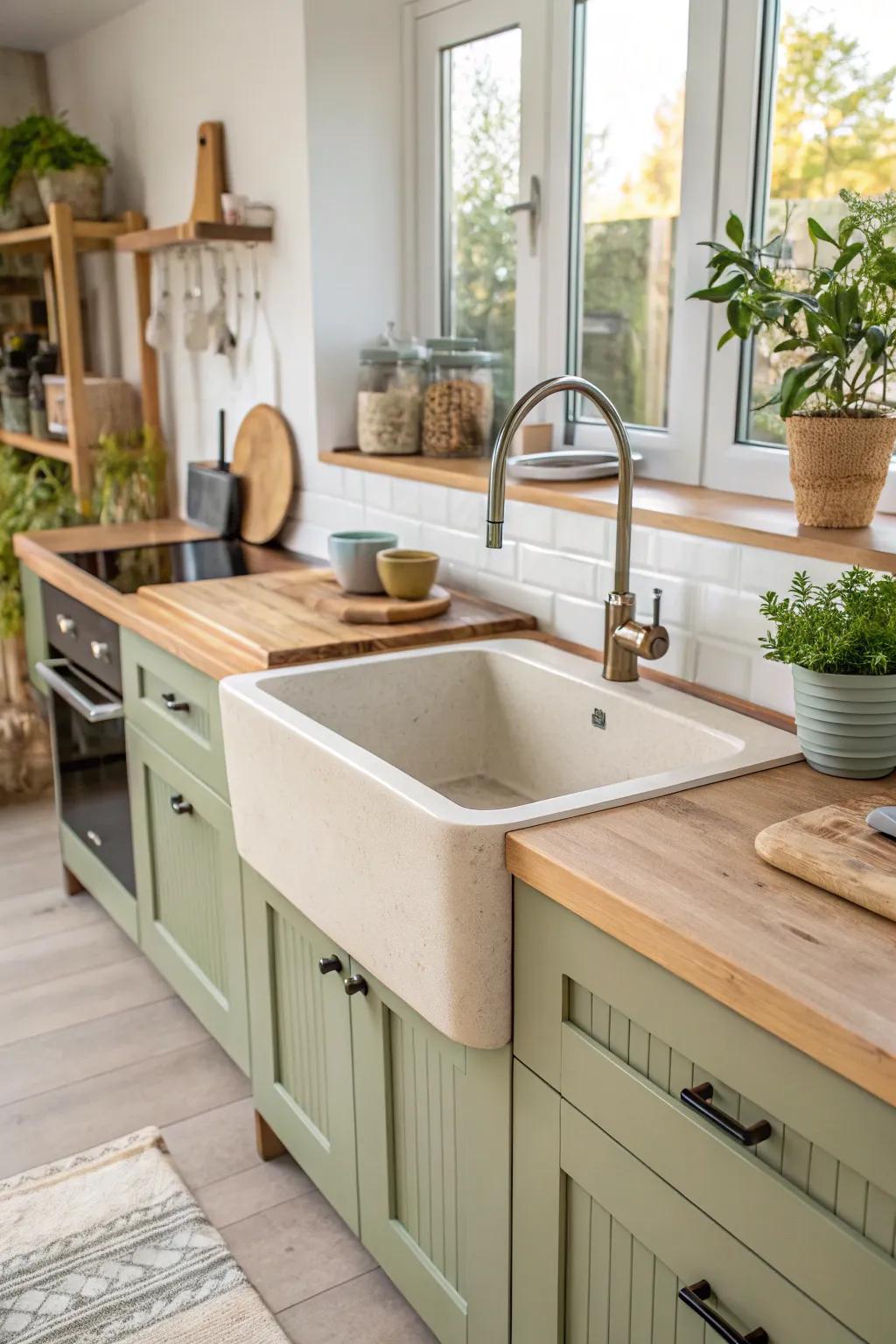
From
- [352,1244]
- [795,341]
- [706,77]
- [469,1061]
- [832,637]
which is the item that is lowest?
[352,1244]

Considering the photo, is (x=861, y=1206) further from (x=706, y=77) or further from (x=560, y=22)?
(x=560, y=22)

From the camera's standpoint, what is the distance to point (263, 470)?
2.98 m

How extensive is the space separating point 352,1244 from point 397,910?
0.89 m

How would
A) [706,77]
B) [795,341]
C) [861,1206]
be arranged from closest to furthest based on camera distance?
[861,1206], [795,341], [706,77]

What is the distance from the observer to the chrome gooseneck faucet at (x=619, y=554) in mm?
1605

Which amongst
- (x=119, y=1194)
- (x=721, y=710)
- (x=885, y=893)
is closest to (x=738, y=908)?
(x=885, y=893)

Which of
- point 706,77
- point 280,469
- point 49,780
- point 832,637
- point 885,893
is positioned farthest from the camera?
point 49,780

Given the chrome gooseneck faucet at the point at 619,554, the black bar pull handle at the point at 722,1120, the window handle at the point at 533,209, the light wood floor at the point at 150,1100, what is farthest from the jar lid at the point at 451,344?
the black bar pull handle at the point at 722,1120

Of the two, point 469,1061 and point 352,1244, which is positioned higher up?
point 469,1061

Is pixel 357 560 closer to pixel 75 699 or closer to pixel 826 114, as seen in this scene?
pixel 75 699

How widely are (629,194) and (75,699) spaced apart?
1516 mm

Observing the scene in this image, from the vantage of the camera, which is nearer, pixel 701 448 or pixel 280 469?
pixel 701 448

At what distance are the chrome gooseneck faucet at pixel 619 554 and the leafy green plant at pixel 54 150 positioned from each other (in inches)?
87.8

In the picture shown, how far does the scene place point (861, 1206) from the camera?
0.94m
